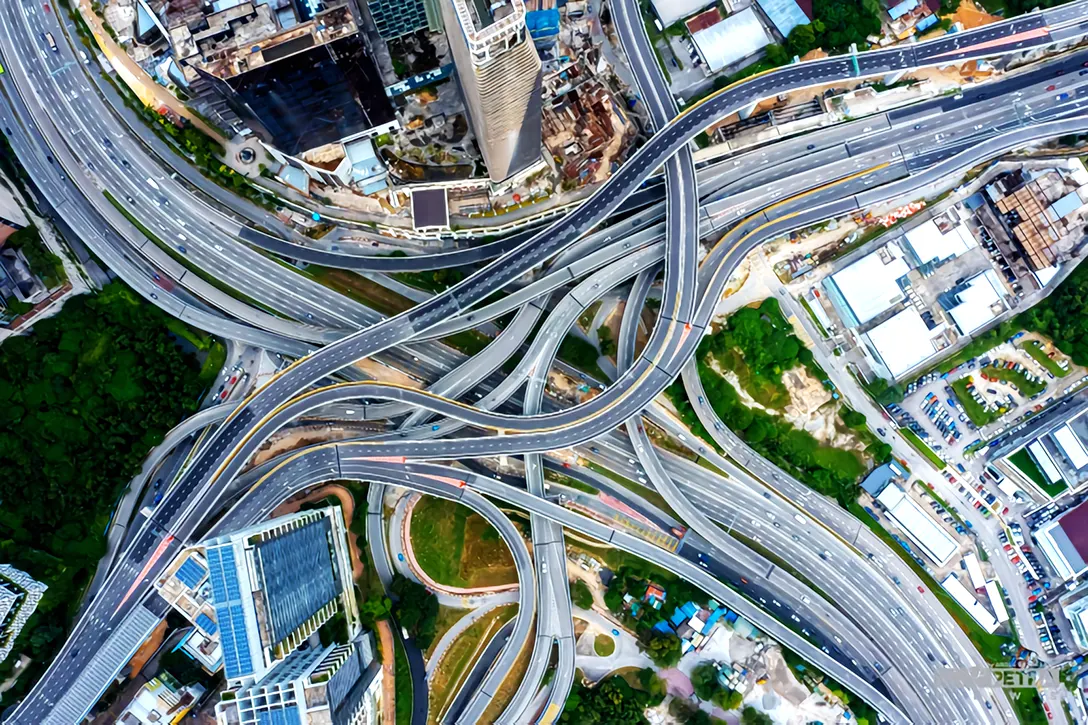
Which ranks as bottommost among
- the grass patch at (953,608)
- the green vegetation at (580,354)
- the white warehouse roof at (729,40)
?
the grass patch at (953,608)

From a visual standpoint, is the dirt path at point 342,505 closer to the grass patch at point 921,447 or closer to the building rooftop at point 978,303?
the grass patch at point 921,447

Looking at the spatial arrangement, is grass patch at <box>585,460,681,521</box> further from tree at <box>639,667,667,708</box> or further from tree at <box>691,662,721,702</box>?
tree at <box>639,667,667,708</box>

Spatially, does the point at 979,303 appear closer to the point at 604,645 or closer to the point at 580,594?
the point at 580,594

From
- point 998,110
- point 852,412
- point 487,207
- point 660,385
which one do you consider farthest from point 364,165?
point 998,110

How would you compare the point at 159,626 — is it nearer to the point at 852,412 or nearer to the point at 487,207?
the point at 487,207

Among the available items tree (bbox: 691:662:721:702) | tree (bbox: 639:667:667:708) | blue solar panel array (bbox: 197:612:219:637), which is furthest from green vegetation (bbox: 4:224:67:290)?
tree (bbox: 691:662:721:702)

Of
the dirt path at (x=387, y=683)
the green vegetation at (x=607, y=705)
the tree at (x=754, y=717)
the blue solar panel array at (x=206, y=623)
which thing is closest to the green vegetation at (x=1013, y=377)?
the tree at (x=754, y=717)
